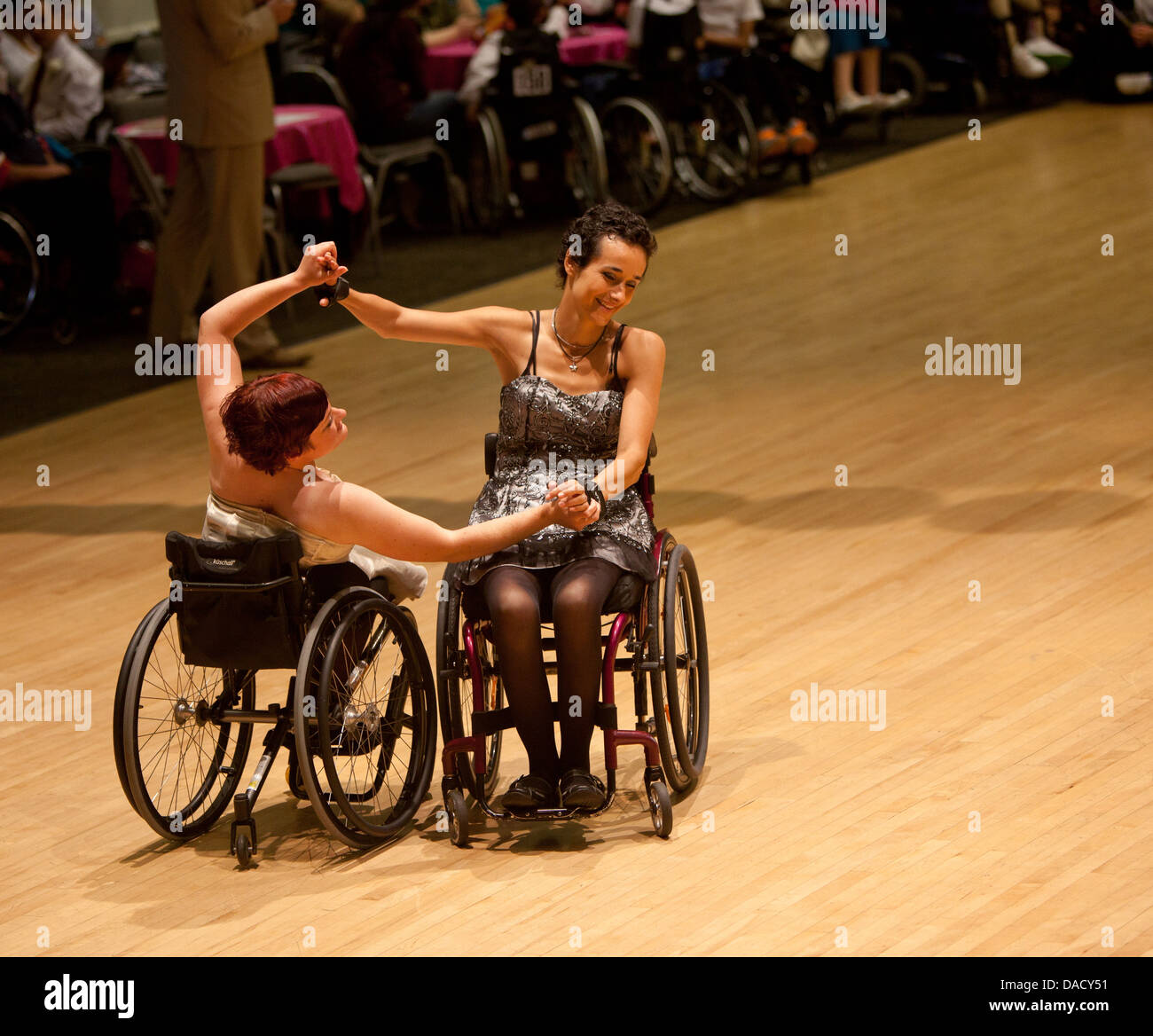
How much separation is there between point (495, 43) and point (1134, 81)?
4069mm

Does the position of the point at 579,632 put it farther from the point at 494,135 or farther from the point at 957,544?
the point at 494,135

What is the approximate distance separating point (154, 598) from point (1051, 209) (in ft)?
16.5

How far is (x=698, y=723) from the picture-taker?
315 centimetres

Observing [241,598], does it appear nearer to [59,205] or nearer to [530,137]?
[59,205]

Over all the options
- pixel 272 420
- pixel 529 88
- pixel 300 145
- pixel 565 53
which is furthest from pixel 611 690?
pixel 565 53

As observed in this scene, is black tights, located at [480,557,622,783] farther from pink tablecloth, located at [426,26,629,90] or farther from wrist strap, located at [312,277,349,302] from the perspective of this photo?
pink tablecloth, located at [426,26,629,90]

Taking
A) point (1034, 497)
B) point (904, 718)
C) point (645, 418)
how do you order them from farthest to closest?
point (1034, 497)
point (904, 718)
point (645, 418)

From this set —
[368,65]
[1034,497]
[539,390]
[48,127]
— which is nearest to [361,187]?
[368,65]

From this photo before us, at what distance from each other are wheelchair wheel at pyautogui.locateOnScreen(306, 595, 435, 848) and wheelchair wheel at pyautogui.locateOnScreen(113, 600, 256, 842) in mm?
191

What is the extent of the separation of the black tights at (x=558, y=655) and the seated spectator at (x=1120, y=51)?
8264 mm

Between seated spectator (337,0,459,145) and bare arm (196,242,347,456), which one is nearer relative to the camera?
bare arm (196,242,347,456)

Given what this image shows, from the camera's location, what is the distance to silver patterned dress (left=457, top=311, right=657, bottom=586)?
3021 mm

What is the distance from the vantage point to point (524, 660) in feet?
9.26

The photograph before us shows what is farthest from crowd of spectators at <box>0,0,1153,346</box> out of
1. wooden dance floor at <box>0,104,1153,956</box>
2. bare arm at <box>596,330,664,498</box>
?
bare arm at <box>596,330,664,498</box>
